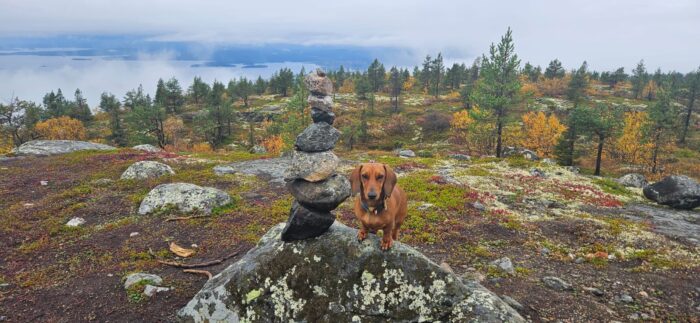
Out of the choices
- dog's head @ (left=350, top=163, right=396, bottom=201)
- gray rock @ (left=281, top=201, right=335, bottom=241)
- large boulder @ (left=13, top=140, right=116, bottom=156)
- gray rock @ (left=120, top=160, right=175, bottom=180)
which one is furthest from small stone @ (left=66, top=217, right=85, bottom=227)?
large boulder @ (left=13, top=140, right=116, bottom=156)

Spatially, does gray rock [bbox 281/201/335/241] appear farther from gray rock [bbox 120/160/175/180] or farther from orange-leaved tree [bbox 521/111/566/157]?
orange-leaved tree [bbox 521/111/566/157]

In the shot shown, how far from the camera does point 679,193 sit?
25.4m

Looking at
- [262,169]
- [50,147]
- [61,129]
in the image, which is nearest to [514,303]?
[262,169]

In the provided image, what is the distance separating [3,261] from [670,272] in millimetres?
27251

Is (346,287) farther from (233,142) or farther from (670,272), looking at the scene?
(233,142)

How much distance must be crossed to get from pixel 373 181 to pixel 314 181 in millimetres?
2539

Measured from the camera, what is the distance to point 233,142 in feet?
336

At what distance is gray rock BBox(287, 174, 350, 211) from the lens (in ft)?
32.7

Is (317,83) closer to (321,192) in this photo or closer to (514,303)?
(321,192)

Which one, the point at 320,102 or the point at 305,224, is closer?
the point at 305,224

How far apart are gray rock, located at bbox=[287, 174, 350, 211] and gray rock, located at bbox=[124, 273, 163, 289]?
6.78 metres

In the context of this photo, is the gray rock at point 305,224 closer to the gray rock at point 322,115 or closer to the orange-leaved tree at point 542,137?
the gray rock at point 322,115

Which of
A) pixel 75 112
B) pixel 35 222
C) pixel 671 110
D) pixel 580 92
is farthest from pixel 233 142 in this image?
pixel 580 92

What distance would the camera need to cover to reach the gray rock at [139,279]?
498 inches
